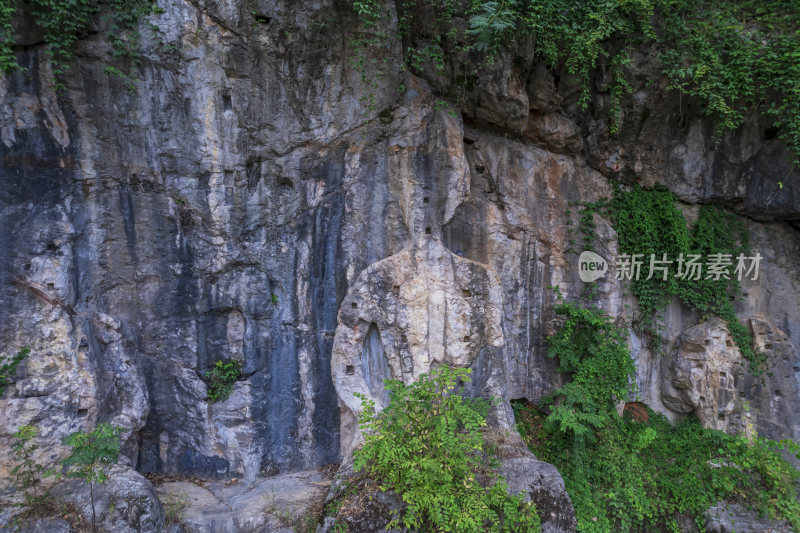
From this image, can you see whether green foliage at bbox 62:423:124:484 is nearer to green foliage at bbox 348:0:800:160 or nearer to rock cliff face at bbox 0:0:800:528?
rock cliff face at bbox 0:0:800:528

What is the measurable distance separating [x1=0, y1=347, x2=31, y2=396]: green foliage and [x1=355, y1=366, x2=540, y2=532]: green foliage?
416 centimetres

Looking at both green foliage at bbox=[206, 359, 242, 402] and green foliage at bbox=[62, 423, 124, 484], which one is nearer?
green foliage at bbox=[62, 423, 124, 484]

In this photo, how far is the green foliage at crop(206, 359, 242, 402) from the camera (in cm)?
598

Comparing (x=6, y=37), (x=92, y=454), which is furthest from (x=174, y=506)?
(x=6, y=37)

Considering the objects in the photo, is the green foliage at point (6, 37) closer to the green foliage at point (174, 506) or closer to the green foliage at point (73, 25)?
the green foliage at point (73, 25)

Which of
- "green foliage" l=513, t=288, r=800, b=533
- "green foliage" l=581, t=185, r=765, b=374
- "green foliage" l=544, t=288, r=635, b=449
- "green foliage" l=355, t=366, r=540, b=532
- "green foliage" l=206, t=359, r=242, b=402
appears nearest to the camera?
"green foliage" l=355, t=366, r=540, b=532

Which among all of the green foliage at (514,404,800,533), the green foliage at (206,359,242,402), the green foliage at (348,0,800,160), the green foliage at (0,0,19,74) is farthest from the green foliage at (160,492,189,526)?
the green foliage at (348,0,800,160)

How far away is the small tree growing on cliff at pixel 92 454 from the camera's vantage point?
4301 mm

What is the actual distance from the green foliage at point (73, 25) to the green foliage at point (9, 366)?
10.8ft

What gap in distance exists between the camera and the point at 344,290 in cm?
625

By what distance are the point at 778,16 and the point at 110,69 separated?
32.7 ft

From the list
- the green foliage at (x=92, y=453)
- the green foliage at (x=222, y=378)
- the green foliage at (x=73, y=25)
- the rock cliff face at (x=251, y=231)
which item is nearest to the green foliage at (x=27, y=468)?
the rock cliff face at (x=251, y=231)

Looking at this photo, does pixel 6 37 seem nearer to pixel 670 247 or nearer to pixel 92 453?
pixel 92 453

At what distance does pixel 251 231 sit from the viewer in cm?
602
